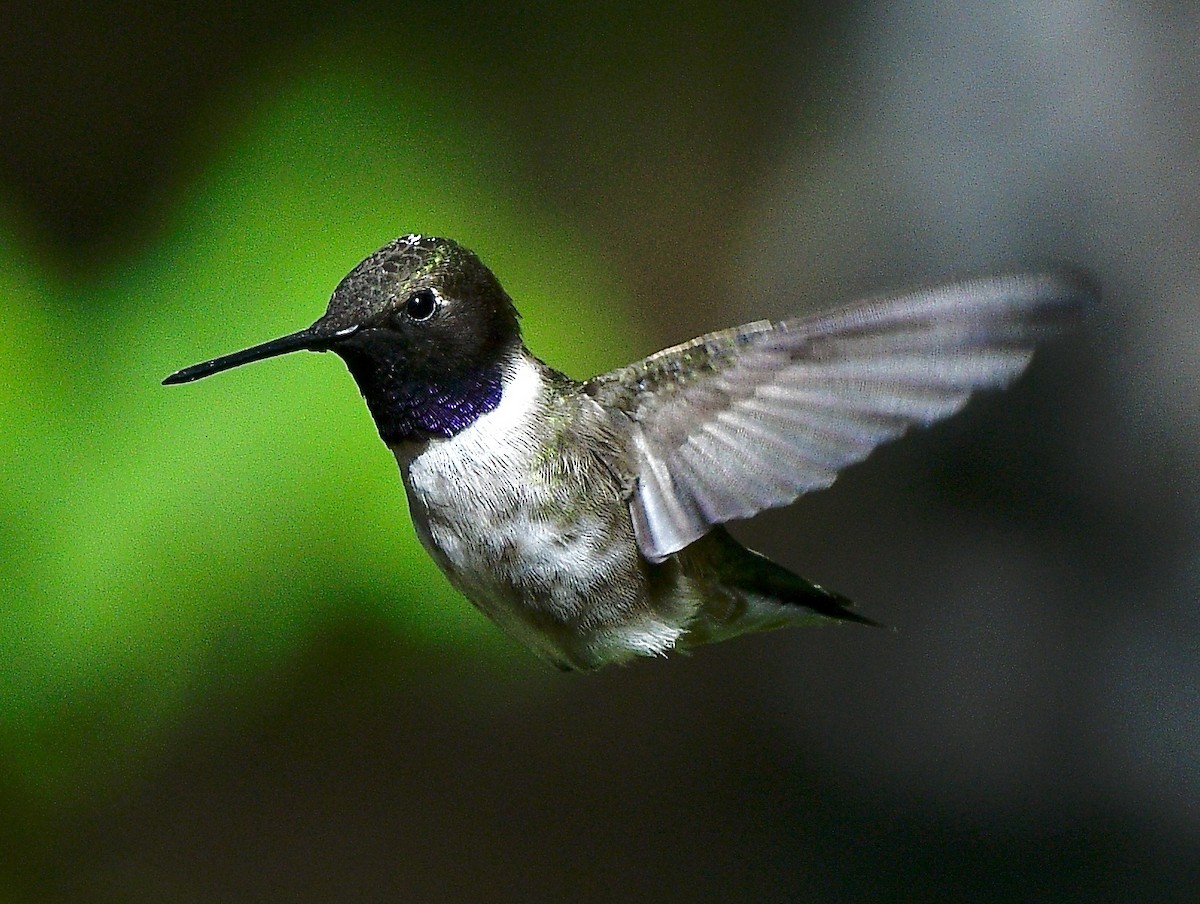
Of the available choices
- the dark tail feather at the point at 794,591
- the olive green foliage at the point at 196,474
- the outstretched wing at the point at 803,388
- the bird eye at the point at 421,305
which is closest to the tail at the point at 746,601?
the dark tail feather at the point at 794,591

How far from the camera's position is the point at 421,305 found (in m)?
0.52

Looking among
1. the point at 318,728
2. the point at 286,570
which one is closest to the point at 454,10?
the point at 318,728

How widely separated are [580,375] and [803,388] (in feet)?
2.20

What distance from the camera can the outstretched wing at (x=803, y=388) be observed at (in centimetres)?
48

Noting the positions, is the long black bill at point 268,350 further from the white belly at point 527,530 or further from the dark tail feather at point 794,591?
the dark tail feather at point 794,591

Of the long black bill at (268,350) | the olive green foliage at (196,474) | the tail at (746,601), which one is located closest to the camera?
the long black bill at (268,350)

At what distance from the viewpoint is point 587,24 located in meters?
2.24

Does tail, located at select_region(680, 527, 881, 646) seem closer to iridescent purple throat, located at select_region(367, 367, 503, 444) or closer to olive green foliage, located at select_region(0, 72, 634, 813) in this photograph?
iridescent purple throat, located at select_region(367, 367, 503, 444)

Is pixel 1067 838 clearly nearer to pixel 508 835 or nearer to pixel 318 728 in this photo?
pixel 508 835

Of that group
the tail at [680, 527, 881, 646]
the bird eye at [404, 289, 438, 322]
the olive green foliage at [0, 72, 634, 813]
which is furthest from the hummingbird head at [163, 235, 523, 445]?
the olive green foliage at [0, 72, 634, 813]

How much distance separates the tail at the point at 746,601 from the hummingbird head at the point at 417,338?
0.57 ft

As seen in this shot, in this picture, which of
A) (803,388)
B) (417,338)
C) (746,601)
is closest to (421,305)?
(417,338)

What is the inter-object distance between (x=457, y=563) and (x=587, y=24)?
6.04 ft

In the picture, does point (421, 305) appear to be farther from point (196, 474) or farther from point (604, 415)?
point (196, 474)
